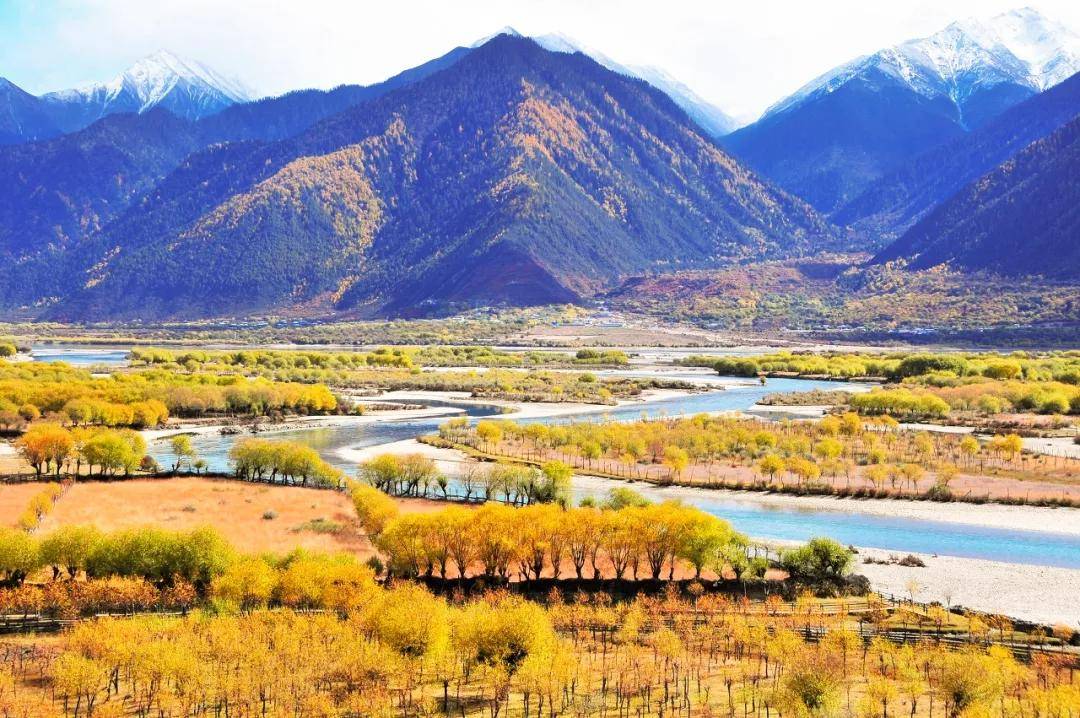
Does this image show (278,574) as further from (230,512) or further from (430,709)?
(230,512)

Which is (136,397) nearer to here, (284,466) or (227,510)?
(284,466)

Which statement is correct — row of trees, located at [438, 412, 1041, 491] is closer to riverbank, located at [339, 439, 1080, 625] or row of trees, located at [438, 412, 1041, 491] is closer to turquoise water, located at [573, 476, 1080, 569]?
riverbank, located at [339, 439, 1080, 625]

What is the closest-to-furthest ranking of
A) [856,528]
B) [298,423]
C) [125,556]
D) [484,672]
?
1. [484,672]
2. [125,556]
3. [856,528]
4. [298,423]

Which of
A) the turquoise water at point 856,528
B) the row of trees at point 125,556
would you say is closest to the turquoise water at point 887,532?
the turquoise water at point 856,528

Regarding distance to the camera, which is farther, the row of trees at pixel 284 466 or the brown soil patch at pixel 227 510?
the row of trees at pixel 284 466

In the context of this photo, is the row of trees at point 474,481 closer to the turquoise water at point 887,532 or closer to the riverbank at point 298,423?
the turquoise water at point 887,532

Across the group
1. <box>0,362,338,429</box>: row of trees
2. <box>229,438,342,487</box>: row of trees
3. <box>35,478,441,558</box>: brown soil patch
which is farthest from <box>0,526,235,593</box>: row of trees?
<box>0,362,338,429</box>: row of trees

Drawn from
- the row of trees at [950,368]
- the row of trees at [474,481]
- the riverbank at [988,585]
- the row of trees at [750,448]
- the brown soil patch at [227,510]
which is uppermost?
the row of trees at [950,368]

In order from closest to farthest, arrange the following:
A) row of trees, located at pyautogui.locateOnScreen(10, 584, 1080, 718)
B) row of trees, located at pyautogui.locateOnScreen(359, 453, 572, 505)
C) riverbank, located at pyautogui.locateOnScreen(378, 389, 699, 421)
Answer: row of trees, located at pyautogui.locateOnScreen(10, 584, 1080, 718)
row of trees, located at pyautogui.locateOnScreen(359, 453, 572, 505)
riverbank, located at pyautogui.locateOnScreen(378, 389, 699, 421)

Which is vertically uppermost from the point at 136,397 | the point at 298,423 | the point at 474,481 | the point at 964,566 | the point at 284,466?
the point at 136,397

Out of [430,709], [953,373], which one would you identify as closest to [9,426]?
[430,709]

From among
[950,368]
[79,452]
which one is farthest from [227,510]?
[950,368]

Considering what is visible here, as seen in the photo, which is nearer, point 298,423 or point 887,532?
point 887,532
